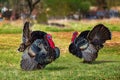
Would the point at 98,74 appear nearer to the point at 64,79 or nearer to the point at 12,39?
the point at 64,79

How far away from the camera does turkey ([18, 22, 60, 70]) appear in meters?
16.3

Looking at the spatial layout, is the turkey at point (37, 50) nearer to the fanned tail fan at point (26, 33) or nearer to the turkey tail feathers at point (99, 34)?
the fanned tail fan at point (26, 33)

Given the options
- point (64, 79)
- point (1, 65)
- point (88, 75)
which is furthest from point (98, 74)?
point (1, 65)

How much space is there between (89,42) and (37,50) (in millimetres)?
3220

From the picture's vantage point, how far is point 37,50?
1641cm

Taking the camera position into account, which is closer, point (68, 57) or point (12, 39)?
point (68, 57)

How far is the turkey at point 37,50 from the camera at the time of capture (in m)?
16.3

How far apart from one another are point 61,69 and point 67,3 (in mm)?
52542

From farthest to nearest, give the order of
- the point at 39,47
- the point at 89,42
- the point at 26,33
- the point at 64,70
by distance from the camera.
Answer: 1. the point at 89,42
2. the point at 64,70
3. the point at 26,33
4. the point at 39,47

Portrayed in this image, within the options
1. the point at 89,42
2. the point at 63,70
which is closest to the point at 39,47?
the point at 63,70

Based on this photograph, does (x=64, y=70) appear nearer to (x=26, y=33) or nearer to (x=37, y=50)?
(x=37, y=50)

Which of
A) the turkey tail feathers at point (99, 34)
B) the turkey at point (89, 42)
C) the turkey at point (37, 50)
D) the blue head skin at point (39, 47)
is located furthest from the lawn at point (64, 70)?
the turkey tail feathers at point (99, 34)

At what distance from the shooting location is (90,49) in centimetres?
1892

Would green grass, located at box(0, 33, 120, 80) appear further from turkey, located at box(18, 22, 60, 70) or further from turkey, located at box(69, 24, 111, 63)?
turkey, located at box(69, 24, 111, 63)
